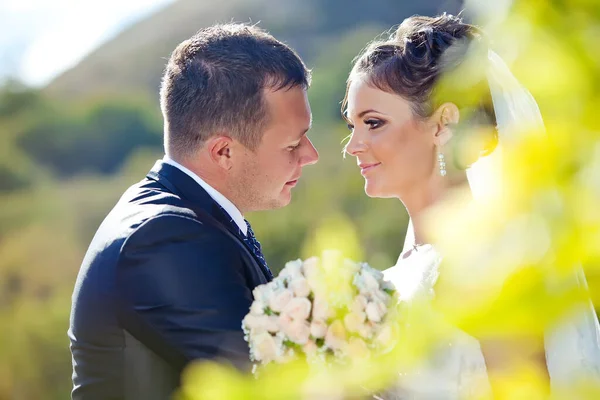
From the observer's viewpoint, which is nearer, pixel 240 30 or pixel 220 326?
pixel 220 326

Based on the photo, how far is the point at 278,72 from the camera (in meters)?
2.90

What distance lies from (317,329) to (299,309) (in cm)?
7

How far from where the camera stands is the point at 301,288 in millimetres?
1913

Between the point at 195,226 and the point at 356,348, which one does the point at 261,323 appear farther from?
the point at 195,226

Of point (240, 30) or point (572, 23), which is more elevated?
point (240, 30)

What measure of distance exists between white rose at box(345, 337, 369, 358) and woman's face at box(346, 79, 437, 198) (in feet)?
3.93

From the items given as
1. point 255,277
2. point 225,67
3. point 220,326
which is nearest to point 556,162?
point 220,326

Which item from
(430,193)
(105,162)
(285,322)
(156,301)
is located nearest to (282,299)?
(285,322)

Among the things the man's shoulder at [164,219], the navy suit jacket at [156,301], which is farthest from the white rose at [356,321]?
the man's shoulder at [164,219]

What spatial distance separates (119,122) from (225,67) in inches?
464

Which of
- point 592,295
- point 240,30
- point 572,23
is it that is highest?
point 240,30

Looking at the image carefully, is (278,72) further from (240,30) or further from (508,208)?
(508,208)

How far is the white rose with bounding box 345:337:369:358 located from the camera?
182cm

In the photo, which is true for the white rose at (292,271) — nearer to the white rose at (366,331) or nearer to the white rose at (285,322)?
the white rose at (285,322)
